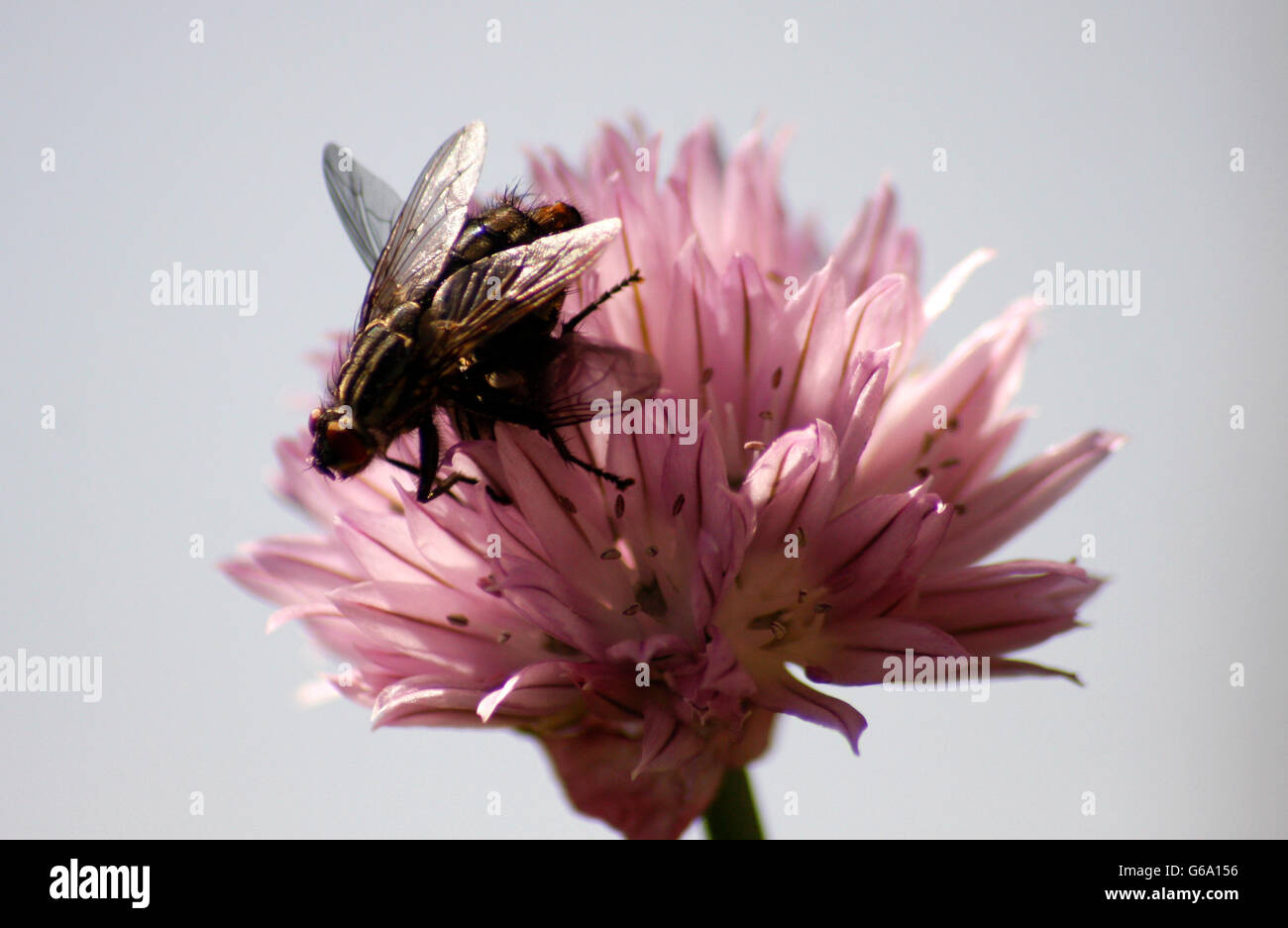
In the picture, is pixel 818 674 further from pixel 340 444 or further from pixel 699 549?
pixel 340 444

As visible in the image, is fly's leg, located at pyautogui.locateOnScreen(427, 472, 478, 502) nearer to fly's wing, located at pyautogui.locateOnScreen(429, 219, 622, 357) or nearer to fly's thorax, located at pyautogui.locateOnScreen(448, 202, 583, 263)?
fly's wing, located at pyautogui.locateOnScreen(429, 219, 622, 357)

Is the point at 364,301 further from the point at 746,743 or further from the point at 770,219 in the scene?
the point at 746,743

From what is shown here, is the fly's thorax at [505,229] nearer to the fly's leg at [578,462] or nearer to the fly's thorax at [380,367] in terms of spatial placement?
the fly's thorax at [380,367]

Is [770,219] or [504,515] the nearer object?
[504,515]

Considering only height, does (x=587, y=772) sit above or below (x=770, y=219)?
below

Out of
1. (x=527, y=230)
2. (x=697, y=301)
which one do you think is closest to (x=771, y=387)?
(x=697, y=301)

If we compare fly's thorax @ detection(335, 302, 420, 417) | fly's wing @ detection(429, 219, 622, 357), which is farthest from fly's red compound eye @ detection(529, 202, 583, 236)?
fly's thorax @ detection(335, 302, 420, 417)

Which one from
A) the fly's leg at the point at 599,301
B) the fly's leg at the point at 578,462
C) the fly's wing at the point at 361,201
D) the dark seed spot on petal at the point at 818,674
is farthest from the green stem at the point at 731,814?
the fly's wing at the point at 361,201

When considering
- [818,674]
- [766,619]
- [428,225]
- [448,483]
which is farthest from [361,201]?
[818,674]
